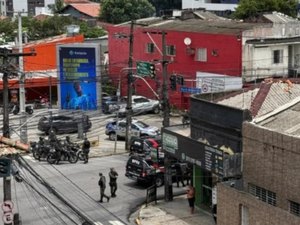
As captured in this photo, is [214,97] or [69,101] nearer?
[214,97]

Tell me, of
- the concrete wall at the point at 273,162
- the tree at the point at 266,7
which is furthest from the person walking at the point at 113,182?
the tree at the point at 266,7

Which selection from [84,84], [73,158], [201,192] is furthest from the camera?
[84,84]

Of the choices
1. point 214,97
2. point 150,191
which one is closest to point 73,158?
point 150,191

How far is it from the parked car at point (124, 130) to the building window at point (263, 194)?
755 inches

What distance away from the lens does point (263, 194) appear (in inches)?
921

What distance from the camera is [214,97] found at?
1129 inches

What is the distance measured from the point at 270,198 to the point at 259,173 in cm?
88

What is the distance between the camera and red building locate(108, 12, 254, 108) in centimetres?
5088

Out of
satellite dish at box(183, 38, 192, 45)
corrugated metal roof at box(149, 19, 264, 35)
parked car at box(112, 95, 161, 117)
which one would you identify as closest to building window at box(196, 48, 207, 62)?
satellite dish at box(183, 38, 192, 45)

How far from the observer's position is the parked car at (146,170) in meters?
31.7

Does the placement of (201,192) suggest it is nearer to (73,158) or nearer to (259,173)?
(259,173)

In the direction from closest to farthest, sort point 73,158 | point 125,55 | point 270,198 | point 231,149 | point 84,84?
point 270,198, point 231,149, point 73,158, point 84,84, point 125,55

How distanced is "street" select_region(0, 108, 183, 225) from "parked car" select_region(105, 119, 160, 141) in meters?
4.14

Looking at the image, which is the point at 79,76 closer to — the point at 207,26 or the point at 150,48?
the point at 150,48
